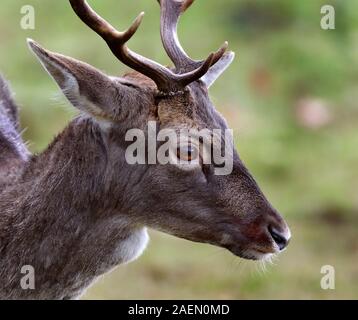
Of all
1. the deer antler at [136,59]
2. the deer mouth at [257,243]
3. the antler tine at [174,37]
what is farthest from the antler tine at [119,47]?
the deer mouth at [257,243]

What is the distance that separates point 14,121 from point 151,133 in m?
1.72

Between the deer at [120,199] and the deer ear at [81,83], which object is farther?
the deer at [120,199]

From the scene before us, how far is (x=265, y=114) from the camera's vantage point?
1523cm

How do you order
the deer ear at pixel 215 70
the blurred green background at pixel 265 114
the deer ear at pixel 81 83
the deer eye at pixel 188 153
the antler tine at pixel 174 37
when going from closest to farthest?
the deer ear at pixel 81 83 < the deer eye at pixel 188 153 < the antler tine at pixel 174 37 < the deer ear at pixel 215 70 < the blurred green background at pixel 265 114

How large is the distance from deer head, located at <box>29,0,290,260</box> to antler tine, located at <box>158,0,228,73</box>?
22 centimetres

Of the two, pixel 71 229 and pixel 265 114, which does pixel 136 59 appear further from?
pixel 265 114

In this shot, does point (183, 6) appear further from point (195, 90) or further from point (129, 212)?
point (129, 212)

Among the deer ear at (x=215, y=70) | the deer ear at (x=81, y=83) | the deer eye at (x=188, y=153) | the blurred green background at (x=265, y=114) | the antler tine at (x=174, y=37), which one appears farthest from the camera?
the blurred green background at (x=265, y=114)

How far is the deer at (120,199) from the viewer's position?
641 centimetres

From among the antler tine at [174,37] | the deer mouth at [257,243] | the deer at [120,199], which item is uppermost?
the antler tine at [174,37]

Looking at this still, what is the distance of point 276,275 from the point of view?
11.0 m

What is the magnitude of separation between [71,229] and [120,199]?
0.32 metres

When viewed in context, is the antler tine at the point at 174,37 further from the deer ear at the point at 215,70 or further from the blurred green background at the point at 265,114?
the blurred green background at the point at 265,114
